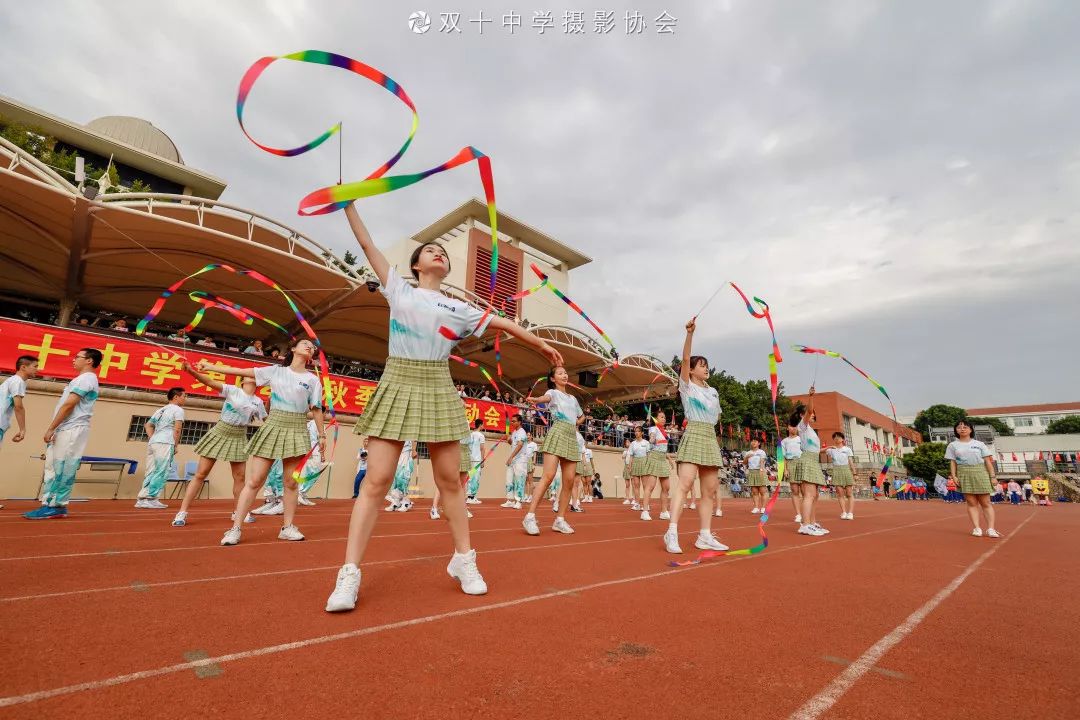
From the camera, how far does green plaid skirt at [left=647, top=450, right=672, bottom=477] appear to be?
10.1 m

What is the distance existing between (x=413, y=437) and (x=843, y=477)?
11.4 m

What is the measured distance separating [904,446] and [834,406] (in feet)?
145

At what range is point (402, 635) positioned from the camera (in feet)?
7.02

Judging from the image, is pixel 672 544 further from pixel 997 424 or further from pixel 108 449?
pixel 997 424

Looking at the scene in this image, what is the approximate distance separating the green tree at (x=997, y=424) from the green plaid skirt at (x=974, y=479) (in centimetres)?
10239

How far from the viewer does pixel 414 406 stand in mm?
2775

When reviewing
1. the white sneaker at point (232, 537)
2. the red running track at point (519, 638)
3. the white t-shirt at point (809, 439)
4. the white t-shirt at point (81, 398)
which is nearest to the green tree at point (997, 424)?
the white t-shirt at point (809, 439)

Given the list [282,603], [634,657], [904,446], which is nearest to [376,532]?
[282,603]

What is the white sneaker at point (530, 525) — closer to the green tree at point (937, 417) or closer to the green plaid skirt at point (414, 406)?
the green plaid skirt at point (414, 406)

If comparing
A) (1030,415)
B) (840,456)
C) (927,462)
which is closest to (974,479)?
(840,456)

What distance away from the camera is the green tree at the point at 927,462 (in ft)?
142

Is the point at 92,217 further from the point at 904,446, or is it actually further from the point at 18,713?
the point at 904,446

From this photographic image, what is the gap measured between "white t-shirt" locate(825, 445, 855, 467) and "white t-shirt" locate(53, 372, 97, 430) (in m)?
13.7

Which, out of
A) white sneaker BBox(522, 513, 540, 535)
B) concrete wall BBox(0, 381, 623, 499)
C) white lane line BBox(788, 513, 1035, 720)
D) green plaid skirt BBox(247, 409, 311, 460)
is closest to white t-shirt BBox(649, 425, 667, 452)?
white sneaker BBox(522, 513, 540, 535)
